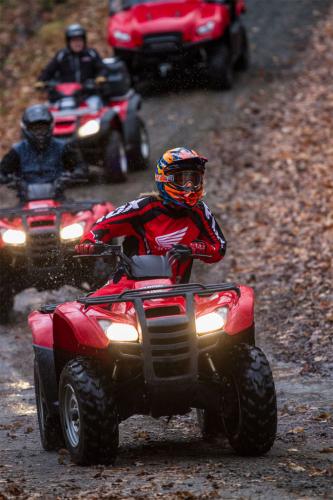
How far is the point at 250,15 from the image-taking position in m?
27.0

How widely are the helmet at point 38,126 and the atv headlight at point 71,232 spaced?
55.4 inches

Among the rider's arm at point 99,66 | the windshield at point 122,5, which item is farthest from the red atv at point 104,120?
the windshield at point 122,5

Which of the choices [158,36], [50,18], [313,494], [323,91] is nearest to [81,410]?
[313,494]

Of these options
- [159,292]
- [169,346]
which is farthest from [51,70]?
[169,346]

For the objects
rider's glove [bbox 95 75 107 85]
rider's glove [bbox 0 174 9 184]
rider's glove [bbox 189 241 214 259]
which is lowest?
rider's glove [bbox 0 174 9 184]

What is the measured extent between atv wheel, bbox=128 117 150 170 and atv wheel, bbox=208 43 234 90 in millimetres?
3542

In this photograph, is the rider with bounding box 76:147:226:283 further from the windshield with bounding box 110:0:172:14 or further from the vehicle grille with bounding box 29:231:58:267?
the windshield with bounding box 110:0:172:14

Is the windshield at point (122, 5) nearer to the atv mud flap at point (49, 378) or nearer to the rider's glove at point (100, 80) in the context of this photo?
the rider's glove at point (100, 80)

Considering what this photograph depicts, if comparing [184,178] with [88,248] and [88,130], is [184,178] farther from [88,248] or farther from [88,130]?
[88,130]

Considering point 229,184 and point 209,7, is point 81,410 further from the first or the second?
point 209,7

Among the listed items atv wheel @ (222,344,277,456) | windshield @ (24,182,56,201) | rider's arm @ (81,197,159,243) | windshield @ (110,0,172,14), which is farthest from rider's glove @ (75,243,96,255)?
windshield @ (110,0,172,14)

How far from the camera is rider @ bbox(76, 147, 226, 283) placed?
6.84 meters

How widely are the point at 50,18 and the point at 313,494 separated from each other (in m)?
23.1

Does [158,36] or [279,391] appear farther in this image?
[158,36]
